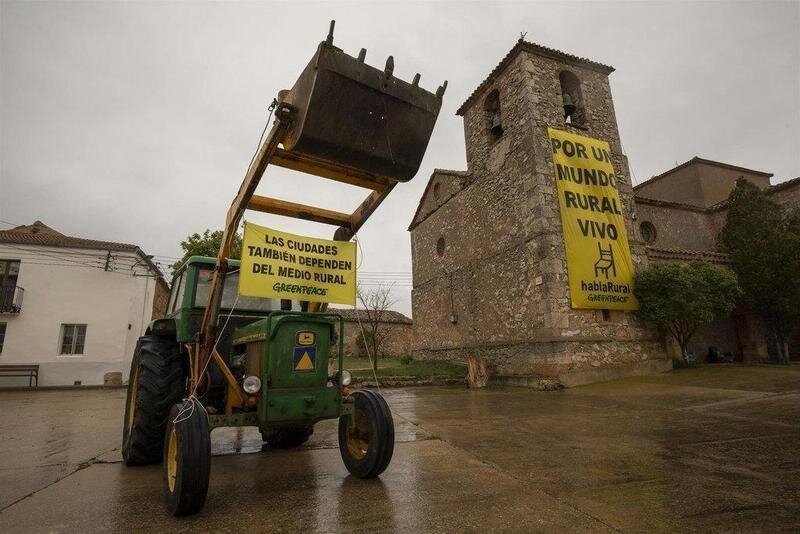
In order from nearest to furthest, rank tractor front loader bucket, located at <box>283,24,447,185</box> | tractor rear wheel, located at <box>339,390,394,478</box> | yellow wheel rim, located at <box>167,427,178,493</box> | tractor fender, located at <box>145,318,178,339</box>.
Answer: tractor front loader bucket, located at <box>283,24,447,185</box> → yellow wheel rim, located at <box>167,427,178,493</box> → tractor rear wheel, located at <box>339,390,394,478</box> → tractor fender, located at <box>145,318,178,339</box>

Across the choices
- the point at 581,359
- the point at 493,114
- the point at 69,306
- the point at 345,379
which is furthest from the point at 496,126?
the point at 69,306

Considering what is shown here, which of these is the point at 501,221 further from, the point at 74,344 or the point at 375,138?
the point at 74,344

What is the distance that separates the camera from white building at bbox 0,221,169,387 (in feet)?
56.9

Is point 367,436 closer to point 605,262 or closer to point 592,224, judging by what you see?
point 605,262

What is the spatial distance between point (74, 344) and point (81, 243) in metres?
4.68

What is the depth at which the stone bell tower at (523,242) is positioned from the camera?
11.0 meters

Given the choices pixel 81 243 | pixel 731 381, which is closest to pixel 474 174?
pixel 731 381

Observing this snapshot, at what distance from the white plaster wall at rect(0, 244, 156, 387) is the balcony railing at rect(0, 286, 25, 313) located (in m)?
0.20

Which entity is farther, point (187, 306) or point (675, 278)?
point (675, 278)

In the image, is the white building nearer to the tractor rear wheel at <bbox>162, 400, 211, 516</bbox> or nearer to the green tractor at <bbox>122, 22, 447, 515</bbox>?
the green tractor at <bbox>122, 22, 447, 515</bbox>

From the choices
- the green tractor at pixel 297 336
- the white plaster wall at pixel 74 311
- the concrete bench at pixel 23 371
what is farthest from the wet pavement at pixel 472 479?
the concrete bench at pixel 23 371

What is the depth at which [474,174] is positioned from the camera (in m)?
15.4

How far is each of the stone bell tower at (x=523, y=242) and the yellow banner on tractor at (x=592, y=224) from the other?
29 cm

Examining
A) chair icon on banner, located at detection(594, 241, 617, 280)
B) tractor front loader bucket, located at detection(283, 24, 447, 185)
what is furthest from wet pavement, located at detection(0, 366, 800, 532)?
chair icon on banner, located at detection(594, 241, 617, 280)
